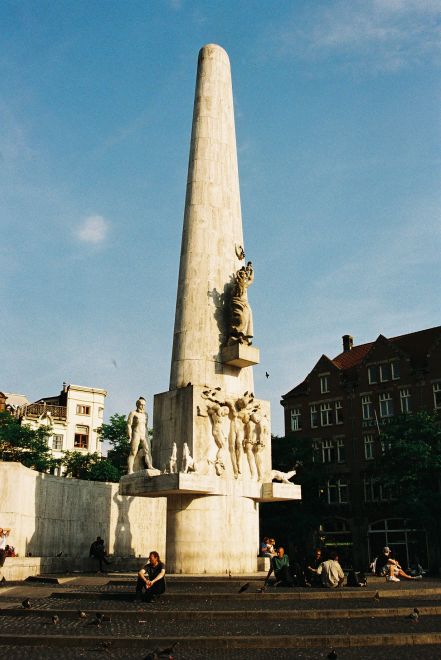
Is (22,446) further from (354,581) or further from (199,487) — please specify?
(354,581)

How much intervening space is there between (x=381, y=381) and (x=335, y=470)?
671cm

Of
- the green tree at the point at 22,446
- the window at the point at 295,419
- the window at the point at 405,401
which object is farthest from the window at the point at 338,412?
the green tree at the point at 22,446

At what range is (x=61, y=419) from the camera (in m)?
62.9

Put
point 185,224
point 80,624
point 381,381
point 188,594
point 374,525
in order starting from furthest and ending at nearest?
point 381,381 → point 374,525 → point 185,224 → point 188,594 → point 80,624

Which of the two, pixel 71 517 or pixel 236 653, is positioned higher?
pixel 71 517

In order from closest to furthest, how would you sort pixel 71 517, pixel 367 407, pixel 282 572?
1. pixel 282 572
2. pixel 71 517
3. pixel 367 407

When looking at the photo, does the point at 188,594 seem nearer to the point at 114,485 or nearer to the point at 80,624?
the point at 80,624

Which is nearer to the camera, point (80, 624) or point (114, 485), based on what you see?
point (80, 624)

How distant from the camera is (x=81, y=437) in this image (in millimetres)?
64125

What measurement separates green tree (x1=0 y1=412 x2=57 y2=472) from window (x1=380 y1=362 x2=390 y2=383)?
22.0 meters

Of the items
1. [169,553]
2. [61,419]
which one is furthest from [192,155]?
[61,419]

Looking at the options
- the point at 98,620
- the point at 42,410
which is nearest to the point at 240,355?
the point at 98,620

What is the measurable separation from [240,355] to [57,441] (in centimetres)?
4706

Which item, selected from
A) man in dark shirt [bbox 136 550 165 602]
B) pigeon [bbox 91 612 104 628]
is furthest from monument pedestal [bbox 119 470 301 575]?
pigeon [bbox 91 612 104 628]
